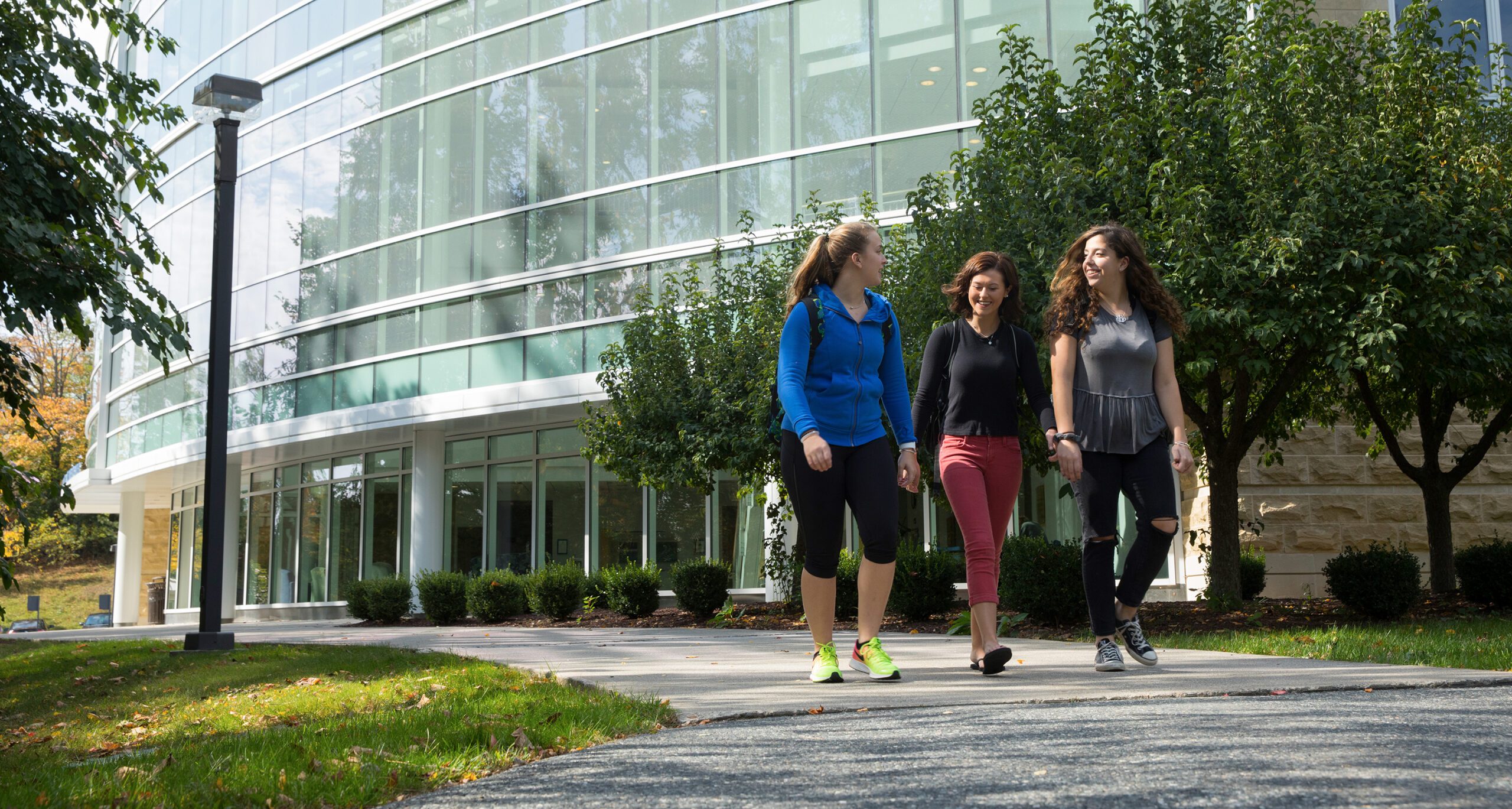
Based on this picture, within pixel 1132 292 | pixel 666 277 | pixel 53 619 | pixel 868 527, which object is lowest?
pixel 53 619

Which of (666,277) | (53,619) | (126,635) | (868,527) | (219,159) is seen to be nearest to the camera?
(868,527)

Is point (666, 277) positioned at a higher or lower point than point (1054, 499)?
higher

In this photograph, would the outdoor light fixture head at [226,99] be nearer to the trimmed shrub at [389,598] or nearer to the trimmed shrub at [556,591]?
the trimmed shrub at [556,591]

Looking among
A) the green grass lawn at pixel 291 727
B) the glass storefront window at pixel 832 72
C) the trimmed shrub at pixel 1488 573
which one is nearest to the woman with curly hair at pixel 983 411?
the green grass lawn at pixel 291 727

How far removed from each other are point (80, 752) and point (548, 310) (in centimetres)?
1314

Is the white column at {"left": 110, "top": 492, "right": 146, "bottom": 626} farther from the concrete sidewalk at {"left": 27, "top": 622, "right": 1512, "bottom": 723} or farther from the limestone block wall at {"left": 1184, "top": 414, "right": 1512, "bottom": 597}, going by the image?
the limestone block wall at {"left": 1184, "top": 414, "right": 1512, "bottom": 597}

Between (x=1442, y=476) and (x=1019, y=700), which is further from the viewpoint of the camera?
(x=1442, y=476)

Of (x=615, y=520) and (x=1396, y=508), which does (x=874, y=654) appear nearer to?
(x=1396, y=508)

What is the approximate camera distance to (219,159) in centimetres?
1077

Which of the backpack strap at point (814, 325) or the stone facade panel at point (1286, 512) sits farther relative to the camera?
the stone facade panel at point (1286, 512)

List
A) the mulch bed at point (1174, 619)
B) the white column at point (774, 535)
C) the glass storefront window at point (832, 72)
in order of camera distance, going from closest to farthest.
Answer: the mulch bed at point (1174, 619) < the white column at point (774, 535) < the glass storefront window at point (832, 72)

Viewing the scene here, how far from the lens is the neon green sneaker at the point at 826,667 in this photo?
490cm

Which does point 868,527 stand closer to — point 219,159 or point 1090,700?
point 1090,700

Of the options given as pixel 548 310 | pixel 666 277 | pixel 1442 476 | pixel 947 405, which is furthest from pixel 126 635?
pixel 1442 476
